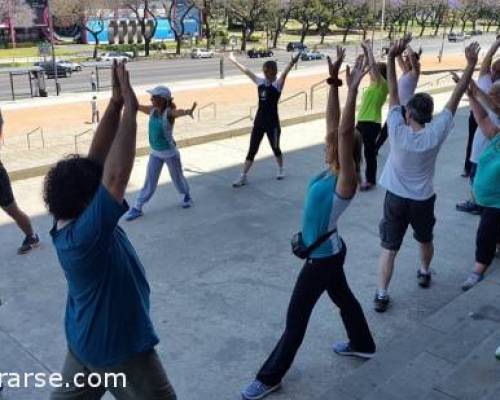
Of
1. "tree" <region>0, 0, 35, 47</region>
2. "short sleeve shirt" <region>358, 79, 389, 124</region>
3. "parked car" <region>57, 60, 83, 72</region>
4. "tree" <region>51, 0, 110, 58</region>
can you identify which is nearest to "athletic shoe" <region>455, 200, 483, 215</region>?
"short sleeve shirt" <region>358, 79, 389, 124</region>

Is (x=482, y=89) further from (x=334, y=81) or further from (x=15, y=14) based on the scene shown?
(x=15, y=14)

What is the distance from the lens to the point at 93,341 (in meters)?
2.56

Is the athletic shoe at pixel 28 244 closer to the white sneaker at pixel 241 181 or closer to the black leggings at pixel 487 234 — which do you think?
the white sneaker at pixel 241 181

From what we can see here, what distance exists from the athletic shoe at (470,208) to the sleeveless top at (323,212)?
4198mm

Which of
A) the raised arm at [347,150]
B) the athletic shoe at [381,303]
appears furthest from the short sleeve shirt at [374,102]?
the raised arm at [347,150]

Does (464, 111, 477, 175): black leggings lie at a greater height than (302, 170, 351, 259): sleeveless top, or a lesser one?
lesser

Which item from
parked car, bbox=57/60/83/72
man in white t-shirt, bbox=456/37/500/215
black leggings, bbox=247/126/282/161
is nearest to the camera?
man in white t-shirt, bbox=456/37/500/215

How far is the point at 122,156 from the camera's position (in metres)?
2.40

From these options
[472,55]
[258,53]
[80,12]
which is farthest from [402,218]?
[80,12]

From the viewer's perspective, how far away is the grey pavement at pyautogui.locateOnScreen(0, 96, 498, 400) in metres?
4.17

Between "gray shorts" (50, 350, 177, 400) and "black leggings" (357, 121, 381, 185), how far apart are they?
5.84m

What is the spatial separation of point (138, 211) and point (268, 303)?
262 centimetres

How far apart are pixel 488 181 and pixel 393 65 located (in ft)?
4.12

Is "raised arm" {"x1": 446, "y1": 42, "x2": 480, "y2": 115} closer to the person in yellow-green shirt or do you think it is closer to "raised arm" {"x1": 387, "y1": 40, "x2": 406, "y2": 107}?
"raised arm" {"x1": 387, "y1": 40, "x2": 406, "y2": 107}
